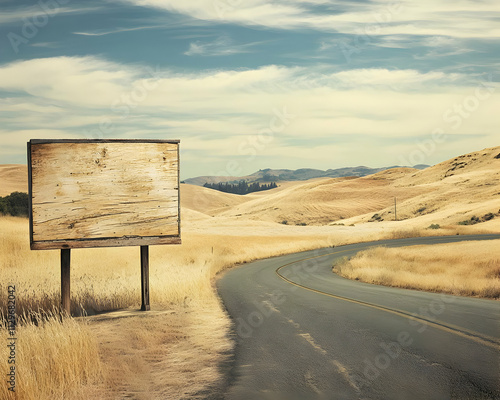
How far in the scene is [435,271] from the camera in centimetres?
2600

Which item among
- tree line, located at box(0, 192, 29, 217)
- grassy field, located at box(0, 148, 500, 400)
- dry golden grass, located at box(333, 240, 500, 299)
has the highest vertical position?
tree line, located at box(0, 192, 29, 217)

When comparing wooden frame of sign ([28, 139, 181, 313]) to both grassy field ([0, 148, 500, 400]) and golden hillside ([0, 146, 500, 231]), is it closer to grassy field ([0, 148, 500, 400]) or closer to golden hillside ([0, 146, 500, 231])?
grassy field ([0, 148, 500, 400])

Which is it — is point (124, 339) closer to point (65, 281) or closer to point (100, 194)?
point (65, 281)

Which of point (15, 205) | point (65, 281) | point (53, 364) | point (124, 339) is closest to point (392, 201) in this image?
point (15, 205)

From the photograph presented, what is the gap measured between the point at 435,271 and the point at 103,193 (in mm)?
19499

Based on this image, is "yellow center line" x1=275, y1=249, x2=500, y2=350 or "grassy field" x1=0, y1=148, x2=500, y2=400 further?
"yellow center line" x1=275, y1=249, x2=500, y2=350

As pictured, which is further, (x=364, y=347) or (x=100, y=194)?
(x=100, y=194)

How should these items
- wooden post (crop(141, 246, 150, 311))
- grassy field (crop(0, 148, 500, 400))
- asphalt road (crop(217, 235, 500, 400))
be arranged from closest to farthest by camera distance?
1. asphalt road (crop(217, 235, 500, 400))
2. grassy field (crop(0, 148, 500, 400))
3. wooden post (crop(141, 246, 150, 311))

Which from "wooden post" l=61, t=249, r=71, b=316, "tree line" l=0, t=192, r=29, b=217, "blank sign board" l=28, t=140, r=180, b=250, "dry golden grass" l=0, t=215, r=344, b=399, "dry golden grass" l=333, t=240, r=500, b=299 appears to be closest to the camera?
"dry golden grass" l=0, t=215, r=344, b=399

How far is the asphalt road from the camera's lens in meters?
7.26

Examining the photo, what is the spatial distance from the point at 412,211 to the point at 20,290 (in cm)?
10038

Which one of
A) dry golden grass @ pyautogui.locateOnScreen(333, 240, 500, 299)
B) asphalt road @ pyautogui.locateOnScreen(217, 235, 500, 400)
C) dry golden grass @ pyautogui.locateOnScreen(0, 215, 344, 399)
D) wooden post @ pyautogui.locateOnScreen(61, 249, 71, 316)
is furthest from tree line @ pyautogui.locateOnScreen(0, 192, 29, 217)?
wooden post @ pyautogui.locateOnScreen(61, 249, 71, 316)

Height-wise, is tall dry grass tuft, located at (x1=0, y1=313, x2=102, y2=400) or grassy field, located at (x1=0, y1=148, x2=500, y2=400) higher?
tall dry grass tuft, located at (x1=0, y1=313, x2=102, y2=400)

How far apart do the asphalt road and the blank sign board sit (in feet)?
12.3
